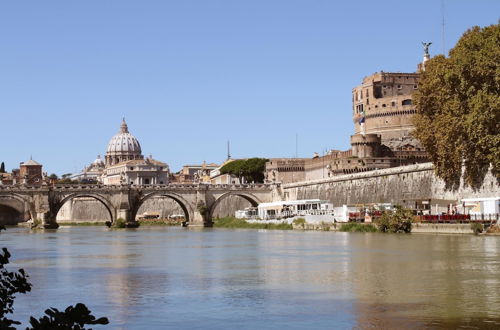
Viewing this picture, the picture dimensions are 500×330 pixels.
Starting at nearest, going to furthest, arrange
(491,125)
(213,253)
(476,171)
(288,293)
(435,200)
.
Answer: (288,293), (213,253), (491,125), (476,171), (435,200)

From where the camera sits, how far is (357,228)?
50656mm

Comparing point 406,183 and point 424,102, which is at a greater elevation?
point 424,102

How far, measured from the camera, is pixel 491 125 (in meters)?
39.5

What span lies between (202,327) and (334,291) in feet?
17.1

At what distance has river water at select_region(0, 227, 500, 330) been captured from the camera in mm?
16125

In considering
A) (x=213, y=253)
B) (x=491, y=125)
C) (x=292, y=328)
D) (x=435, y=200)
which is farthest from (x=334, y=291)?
(x=435, y=200)

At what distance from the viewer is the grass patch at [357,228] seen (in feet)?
161

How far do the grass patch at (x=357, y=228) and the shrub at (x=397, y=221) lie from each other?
3.93 ft

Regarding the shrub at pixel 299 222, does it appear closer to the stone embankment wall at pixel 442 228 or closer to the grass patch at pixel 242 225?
the grass patch at pixel 242 225

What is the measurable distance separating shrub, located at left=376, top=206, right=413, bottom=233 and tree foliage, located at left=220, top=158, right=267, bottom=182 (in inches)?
2338

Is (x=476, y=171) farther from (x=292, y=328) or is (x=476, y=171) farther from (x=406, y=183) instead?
(x=292, y=328)

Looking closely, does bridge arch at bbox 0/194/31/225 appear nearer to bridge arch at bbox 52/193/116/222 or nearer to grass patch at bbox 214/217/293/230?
Answer: bridge arch at bbox 52/193/116/222

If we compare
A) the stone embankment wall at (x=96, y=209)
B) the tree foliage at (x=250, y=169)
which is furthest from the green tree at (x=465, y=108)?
the stone embankment wall at (x=96, y=209)

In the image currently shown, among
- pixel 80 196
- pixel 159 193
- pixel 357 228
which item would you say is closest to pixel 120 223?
pixel 80 196
